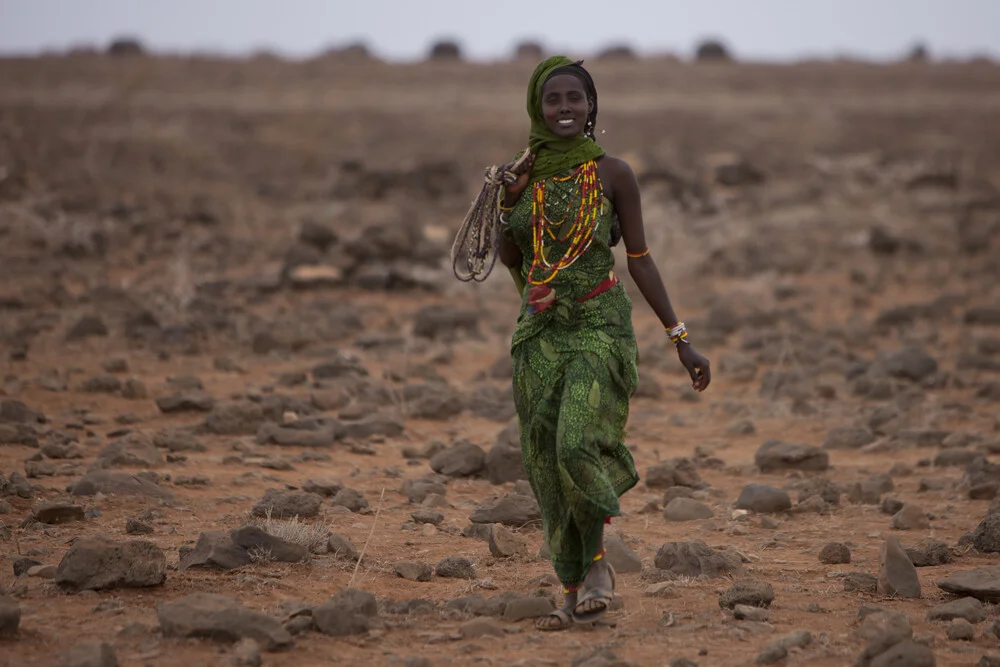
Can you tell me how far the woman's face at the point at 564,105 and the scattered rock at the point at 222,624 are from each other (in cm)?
173

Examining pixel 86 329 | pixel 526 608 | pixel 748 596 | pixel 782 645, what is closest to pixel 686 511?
pixel 748 596

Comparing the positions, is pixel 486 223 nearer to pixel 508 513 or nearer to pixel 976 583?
pixel 508 513

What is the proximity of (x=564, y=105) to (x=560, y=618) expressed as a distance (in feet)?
5.23

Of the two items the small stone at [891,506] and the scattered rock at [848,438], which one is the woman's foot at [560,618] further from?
the scattered rock at [848,438]

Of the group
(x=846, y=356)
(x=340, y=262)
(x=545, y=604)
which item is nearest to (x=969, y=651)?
(x=545, y=604)

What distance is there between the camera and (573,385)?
3.89 m

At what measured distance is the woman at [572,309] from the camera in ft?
12.9

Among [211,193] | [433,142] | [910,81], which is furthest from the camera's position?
[910,81]

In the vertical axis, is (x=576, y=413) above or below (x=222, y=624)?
above

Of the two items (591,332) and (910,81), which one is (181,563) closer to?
(591,332)

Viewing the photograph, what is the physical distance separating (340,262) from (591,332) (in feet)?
30.6

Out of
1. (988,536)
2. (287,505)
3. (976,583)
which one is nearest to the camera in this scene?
(976,583)

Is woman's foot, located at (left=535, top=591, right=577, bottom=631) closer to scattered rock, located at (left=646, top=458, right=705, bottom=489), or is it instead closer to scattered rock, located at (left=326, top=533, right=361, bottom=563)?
scattered rock, located at (left=326, top=533, right=361, bottom=563)

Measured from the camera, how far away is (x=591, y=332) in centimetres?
399
